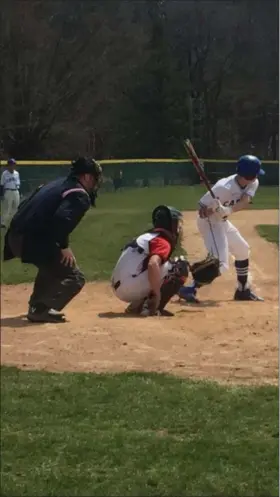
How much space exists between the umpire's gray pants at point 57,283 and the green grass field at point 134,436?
1557 millimetres

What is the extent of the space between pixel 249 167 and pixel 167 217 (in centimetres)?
15

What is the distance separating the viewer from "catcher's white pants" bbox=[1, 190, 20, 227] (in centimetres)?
114

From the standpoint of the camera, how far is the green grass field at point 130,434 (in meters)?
2.79

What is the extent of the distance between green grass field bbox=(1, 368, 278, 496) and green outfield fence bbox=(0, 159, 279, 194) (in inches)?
58.9

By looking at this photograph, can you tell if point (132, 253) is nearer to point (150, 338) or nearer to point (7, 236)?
point (7, 236)

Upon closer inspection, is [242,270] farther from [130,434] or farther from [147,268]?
[130,434]

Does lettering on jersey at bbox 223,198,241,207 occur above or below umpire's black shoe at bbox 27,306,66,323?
above

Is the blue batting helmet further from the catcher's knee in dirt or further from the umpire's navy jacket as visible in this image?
the catcher's knee in dirt

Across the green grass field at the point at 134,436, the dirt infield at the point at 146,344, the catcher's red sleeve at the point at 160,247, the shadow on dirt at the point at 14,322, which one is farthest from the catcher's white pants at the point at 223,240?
the shadow on dirt at the point at 14,322

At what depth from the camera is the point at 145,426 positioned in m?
3.35

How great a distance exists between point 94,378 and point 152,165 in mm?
2726

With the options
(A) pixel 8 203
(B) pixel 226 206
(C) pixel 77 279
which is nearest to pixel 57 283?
(C) pixel 77 279

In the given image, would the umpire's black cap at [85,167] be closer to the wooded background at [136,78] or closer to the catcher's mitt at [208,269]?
the wooded background at [136,78]

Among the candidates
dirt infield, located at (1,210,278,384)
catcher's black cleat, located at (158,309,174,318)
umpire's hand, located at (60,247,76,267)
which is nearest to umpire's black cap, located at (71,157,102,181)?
umpire's hand, located at (60,247,76,267)
